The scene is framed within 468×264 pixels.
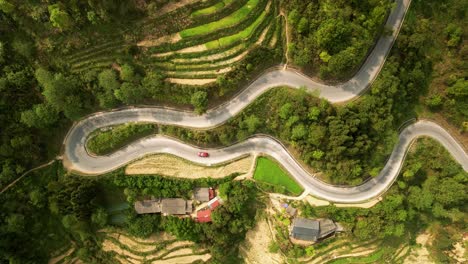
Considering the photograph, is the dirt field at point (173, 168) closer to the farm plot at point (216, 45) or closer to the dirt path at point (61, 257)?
the farm plot at point (216, 45)

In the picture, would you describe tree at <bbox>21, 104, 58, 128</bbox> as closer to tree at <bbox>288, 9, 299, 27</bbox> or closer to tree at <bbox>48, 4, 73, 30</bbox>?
tree at <bbox>48, 4, 73, 30</bbox>

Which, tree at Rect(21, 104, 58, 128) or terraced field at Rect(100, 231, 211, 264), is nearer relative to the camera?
tree at Rect(21, 104, 58, 128)

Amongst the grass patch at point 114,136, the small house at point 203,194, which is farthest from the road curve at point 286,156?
the small house at point 203,194

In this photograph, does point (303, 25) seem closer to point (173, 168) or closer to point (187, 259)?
point (173, 168)

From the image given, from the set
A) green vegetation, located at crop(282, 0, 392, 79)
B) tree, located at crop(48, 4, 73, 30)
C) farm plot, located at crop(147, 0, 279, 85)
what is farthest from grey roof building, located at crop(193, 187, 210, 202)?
tree, located at crop(48, 4, 73, 30)

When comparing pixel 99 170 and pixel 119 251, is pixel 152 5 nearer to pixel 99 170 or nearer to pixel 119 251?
pixel 99 170

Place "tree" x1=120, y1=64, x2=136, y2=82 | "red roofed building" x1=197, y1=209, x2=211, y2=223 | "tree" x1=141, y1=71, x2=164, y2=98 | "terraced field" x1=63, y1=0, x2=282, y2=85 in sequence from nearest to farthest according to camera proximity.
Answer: "tree" x1=120, y1=64, x2=136, y2=82, "terraced field" x1=63, y1=0, x2=282, y2=85, "tree" x1=141, y1=71, x2=164, y2=98, "red roofed building" x1=197, y1=209, x2=211, y2=223

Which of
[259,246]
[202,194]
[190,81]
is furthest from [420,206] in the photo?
[190,81]
